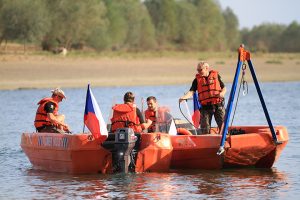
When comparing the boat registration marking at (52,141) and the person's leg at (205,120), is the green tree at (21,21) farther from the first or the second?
the boat registration marking at (52,141)

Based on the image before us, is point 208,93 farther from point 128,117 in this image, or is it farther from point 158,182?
point 158,182

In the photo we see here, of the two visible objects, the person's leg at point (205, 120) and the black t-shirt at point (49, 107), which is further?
the person's leg at point (205, 120)

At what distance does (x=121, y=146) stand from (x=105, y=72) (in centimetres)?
2291

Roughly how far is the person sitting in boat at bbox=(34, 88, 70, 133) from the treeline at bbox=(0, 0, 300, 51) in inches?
1297

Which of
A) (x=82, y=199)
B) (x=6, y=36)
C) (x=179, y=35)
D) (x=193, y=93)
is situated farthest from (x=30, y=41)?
(x=82, y=199)

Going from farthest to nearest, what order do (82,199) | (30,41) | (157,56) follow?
(30,41) < (157,56) < (82,199)

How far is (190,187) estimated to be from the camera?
1232cm

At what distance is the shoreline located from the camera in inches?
1294

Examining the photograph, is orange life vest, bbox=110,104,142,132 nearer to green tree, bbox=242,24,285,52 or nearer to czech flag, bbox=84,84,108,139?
czech flag, bbox=84,84,108,139

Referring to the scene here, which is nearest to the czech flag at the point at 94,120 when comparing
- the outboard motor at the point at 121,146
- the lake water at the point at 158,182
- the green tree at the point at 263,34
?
the outboard motor at the point at 121,146

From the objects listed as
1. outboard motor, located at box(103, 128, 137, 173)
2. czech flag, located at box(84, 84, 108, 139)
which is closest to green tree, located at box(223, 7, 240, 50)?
czech flag, located at box(84, 84, 108, 139)

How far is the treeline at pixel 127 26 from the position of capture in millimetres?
47250

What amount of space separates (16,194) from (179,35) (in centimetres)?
6099

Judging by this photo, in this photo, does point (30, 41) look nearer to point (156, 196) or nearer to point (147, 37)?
point (147, 37)
